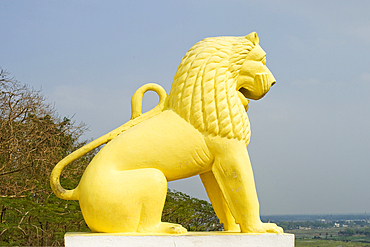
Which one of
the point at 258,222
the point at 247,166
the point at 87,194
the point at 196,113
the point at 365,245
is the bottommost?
the point at 365,245

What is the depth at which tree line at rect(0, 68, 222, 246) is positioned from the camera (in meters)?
9.82

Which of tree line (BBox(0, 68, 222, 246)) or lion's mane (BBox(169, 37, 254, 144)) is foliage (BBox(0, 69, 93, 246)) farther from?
lion's mane (BBox(169, 37, 254, 144))

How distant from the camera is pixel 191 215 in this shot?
40.1 ft

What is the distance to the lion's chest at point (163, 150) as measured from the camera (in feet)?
11.7

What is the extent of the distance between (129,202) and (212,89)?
1381mm

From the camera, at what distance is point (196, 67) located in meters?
3.77

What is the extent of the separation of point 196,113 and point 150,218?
111 cm

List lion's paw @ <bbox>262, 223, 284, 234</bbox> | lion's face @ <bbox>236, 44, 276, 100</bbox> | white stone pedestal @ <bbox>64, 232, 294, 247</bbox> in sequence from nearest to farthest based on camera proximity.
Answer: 1. white stone pedestal @ <bbox>64, 232, 294, 247</bbox>
2. lion's paw @ <bbox>262, 223, 284, 234</bbox>
3. lion's face @ <bbox>236, 44, 276, 100</bbox>

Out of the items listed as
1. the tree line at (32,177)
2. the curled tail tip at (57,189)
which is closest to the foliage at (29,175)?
the tree line at (32,177)

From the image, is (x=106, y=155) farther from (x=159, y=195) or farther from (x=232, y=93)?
(x=232, y=93)

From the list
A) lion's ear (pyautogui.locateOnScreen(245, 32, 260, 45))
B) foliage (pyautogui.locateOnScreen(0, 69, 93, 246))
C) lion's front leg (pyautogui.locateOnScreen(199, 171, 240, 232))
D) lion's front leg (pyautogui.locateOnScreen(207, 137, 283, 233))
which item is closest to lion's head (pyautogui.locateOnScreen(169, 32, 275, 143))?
lion's ear (pyautogui.locateOnScreen(245, 32, 260, 45))

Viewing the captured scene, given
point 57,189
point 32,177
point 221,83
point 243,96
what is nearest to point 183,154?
point 221,83

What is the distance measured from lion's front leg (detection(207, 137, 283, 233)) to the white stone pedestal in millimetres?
127

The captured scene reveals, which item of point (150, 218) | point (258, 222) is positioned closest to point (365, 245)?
point (258, 222)
